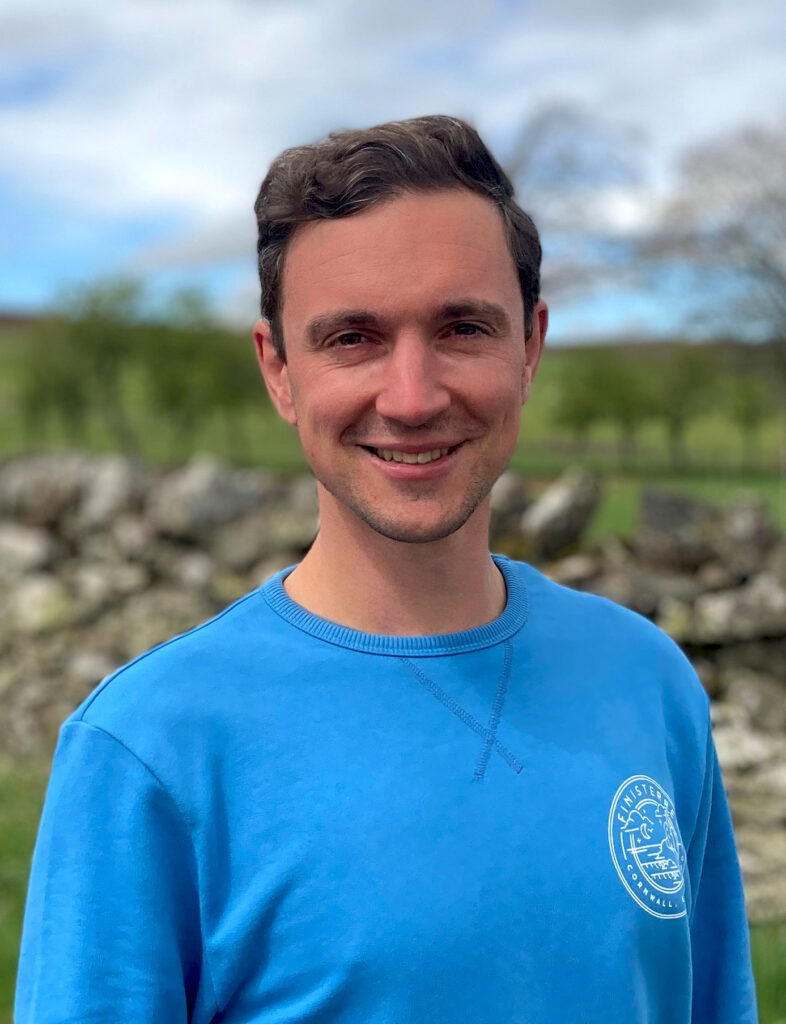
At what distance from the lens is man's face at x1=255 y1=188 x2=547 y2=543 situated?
1609mm

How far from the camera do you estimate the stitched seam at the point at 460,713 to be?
1.62 metres

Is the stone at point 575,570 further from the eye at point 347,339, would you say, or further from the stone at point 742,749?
the eye at point 347,339

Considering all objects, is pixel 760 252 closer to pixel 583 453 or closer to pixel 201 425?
pixel 583 453

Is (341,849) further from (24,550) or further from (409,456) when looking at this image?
(24,550)

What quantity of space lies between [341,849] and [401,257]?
875 mm

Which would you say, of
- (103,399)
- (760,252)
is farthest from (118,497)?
(103,399)

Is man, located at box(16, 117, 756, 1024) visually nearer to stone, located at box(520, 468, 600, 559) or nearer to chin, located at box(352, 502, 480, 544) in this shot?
chin, located at box(352, 502, 480, 544)

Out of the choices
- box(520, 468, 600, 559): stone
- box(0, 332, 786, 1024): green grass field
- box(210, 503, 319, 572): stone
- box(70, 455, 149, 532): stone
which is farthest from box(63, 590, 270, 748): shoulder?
box(0, 332, 786, 1024): green grass field

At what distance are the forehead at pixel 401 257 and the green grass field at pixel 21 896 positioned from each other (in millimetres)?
3448

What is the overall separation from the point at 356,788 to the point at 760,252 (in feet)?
40.6

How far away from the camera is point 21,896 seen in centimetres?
550

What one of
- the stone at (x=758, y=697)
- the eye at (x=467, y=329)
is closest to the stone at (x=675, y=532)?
the stone at (x=758, y=697)

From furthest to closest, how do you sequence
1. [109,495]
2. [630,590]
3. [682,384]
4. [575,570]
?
1. [682,384]
2. [109,495]
3. [575,570]
4. [630,590]

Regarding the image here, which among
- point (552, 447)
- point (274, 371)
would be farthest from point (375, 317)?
point (552, 447)
